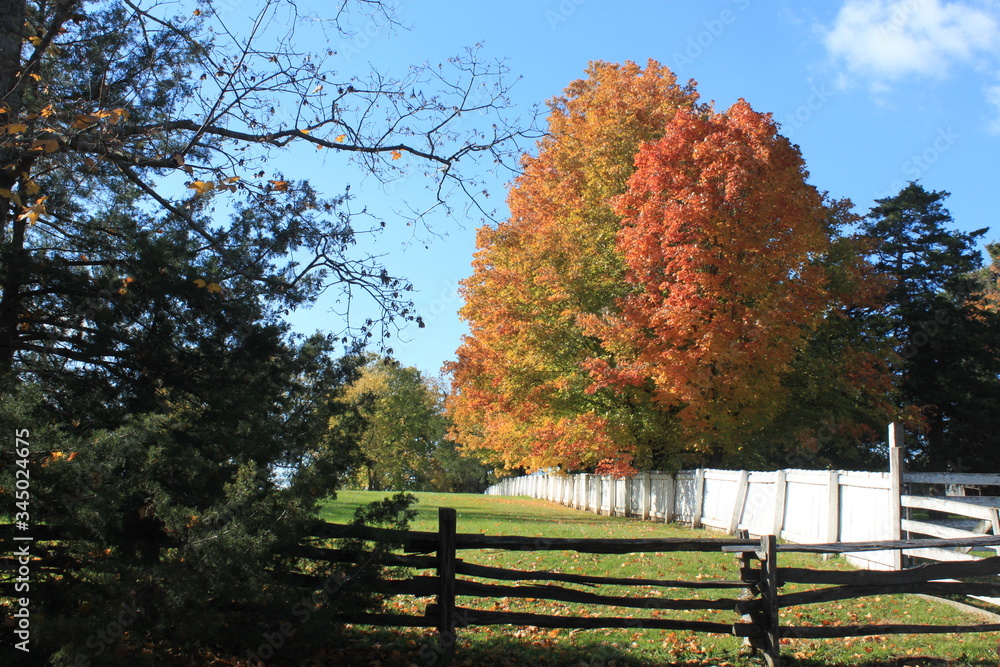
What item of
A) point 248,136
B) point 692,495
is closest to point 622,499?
point 692,495

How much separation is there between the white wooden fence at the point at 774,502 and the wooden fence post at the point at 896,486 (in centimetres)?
6

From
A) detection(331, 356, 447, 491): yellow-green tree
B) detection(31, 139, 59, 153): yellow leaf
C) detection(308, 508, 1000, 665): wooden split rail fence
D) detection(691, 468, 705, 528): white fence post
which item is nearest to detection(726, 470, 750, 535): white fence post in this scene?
detection(691, 468, 705, 528): white fence post

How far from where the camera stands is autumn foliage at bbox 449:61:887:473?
18.0m

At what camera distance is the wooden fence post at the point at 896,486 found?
10328 mm

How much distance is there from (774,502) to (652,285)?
6.57 m

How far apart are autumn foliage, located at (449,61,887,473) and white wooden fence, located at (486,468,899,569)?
1.27 meters

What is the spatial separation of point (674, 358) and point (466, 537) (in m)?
11.5

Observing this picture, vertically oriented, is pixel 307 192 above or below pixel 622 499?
above

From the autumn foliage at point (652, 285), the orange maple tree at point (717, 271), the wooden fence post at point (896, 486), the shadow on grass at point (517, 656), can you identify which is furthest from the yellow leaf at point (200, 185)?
the orange maple tree at point (717, 271)

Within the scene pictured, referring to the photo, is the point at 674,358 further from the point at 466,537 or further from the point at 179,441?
the point at 179,441

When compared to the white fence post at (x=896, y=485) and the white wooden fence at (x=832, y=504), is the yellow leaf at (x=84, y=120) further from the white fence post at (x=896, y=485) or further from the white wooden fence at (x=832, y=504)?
the white fence post at (x=896, y=485)

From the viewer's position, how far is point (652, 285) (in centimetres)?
1911

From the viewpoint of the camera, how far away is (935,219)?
110 ft

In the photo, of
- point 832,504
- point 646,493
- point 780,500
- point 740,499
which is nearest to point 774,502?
point 780,500
